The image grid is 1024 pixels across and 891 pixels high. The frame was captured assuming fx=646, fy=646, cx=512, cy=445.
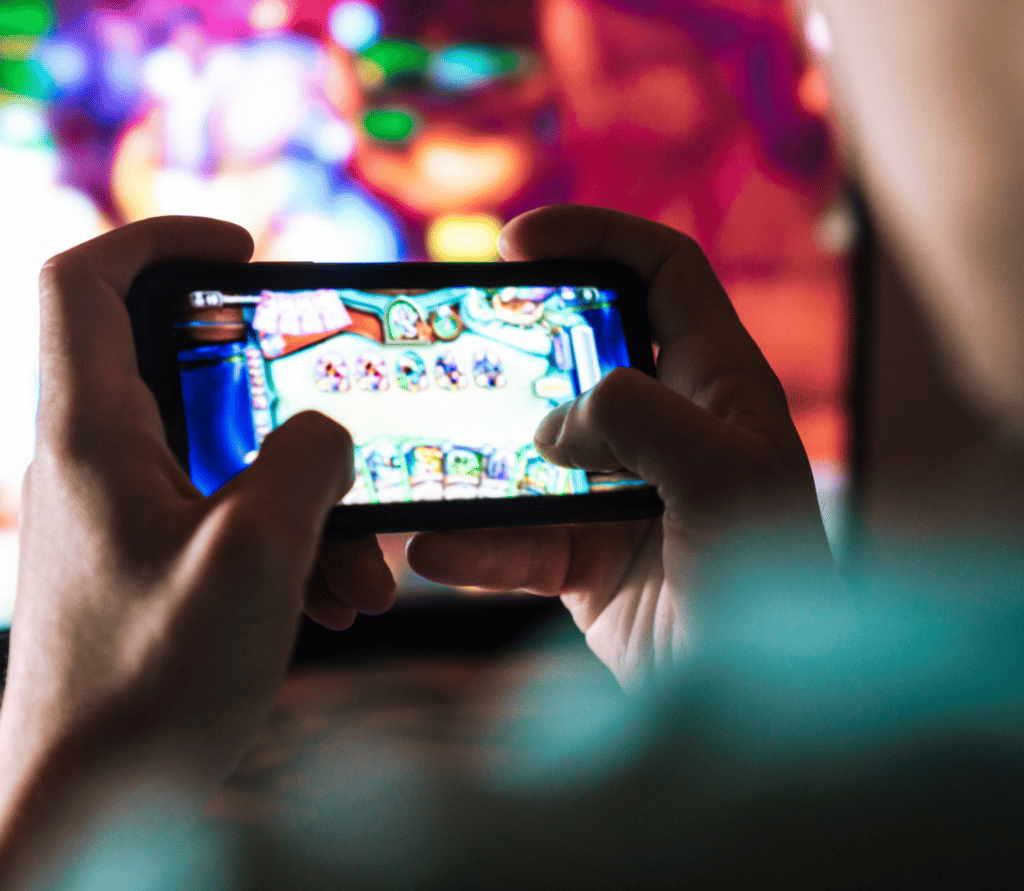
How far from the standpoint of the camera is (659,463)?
0.46 metres

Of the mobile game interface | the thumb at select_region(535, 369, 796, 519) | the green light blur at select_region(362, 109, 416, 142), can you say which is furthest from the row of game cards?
the green light blur at select_region(362, 109, 416, 142)

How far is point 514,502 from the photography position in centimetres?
53

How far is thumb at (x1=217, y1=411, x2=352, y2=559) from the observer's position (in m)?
0.32

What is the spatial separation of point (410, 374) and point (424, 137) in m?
0.73

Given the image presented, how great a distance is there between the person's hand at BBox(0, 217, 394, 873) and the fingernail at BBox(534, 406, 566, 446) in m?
0.19

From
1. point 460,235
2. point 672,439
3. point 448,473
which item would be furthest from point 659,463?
point 460,235

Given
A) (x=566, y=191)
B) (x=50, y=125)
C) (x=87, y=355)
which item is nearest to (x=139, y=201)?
(x=50, y=125)

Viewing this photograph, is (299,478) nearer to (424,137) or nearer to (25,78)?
(424,137)

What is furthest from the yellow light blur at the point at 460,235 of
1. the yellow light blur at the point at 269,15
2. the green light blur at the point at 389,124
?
the yellow light blur at the point at 269,15

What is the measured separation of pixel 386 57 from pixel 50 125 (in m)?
0.54

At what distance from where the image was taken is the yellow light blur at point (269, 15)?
106 centimetres

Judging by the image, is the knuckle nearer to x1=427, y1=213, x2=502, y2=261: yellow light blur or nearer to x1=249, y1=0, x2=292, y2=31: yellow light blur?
x1=427, y1=213, x2=502, y2=261: yellow light blur

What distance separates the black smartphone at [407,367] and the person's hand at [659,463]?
A: 35 millimetres

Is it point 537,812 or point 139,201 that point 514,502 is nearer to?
point 537,812
